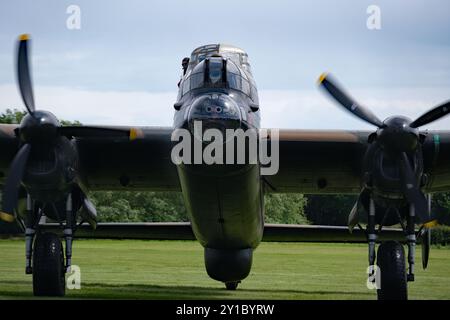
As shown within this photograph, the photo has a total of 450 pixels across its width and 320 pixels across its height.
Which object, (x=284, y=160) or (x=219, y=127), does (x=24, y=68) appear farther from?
(x=284, y=160)

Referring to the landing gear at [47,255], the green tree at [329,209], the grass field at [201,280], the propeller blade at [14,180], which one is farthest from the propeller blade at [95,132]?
the green tree at [329,209]

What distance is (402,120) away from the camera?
1470cm


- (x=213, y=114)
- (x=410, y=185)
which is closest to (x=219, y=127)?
(x=213, y=114)

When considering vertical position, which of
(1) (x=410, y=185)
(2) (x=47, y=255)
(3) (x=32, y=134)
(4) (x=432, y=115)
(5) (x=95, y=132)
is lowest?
(2) (x=47, y=255)

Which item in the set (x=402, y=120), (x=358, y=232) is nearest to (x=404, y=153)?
(x=402, y=120)

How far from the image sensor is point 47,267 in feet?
52.9

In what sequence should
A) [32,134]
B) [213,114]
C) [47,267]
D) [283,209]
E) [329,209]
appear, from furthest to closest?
[329,209] → [283,209] → [47,267] → [32,134] → [213,114]

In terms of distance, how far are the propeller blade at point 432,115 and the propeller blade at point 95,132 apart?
540cm

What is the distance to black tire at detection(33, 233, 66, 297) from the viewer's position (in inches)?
632

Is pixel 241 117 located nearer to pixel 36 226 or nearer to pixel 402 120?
pixel 402 120

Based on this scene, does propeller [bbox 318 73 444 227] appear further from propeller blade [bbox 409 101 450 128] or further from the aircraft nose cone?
the aircraft nose cone

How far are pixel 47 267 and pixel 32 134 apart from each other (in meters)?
3.02

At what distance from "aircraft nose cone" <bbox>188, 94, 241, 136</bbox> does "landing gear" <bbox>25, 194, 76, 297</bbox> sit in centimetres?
431

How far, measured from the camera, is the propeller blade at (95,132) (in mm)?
15281
